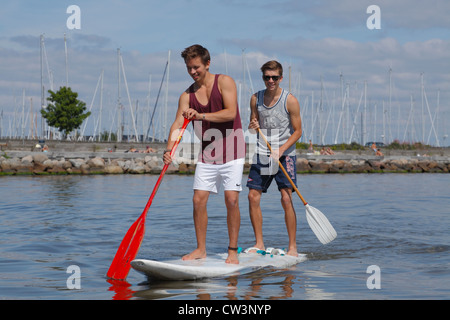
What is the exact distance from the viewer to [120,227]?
32.4 ft

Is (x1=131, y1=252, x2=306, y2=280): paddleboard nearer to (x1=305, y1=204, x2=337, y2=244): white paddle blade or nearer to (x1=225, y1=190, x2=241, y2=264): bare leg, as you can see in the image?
(x1=225, y1=190, x2=241, y2=264): bare leg

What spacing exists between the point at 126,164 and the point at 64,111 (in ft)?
59.4

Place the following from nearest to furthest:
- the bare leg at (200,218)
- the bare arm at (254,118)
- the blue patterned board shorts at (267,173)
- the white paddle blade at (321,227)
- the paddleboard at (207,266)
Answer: the paddleboard at (207,266), the bare leg at (200,218), the bare arm at (254,118), the blue patterned board shorts at (267,173), the white paddle blade at (321,227)

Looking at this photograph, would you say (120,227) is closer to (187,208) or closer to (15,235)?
(15,235)

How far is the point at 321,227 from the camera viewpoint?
7473mm

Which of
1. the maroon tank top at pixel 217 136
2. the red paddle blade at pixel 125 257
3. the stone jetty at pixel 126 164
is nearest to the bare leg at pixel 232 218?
the maroon tank top at pixel 217 136

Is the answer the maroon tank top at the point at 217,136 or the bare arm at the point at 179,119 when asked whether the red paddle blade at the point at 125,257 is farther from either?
the maroon tank top at the point at 217,136

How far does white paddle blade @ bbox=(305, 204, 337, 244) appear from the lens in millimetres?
7438

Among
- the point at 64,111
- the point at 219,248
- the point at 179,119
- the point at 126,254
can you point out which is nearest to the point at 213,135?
the point at 179,119

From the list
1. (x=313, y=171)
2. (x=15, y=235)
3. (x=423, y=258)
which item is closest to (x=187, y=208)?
(x=15, y=235)

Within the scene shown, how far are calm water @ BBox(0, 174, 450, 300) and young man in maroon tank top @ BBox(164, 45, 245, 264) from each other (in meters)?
0.76

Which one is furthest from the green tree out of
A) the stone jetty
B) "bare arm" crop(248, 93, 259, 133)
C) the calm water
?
"bare arm" crop(248, 93, 259, 133)

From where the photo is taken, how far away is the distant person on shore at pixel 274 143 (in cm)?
695
